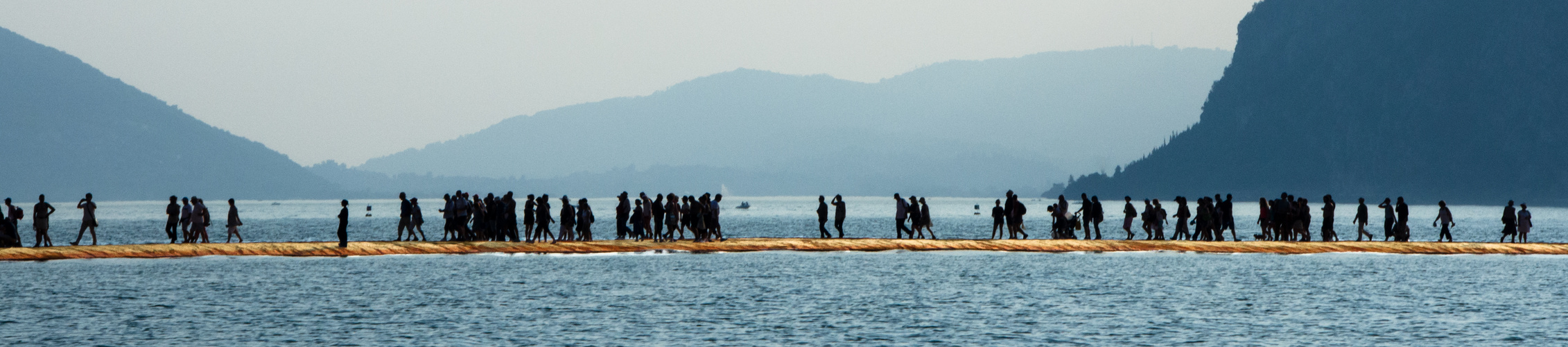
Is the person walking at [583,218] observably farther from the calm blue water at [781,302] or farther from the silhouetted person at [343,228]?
the silhouetted person at [343,228]

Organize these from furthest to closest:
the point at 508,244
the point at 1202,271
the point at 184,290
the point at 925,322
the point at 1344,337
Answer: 1. the point at 508,244
2. the point at 1202,271
3. the point at 184,290
4. the point at 925,322
5. the point at 1344,337

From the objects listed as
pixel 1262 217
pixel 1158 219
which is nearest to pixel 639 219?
pixel 1158 219

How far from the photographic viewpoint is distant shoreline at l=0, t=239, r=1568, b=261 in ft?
121

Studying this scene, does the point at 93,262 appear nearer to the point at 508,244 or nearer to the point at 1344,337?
the point at 508,244

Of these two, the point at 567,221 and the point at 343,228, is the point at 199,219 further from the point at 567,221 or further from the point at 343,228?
the point at 567,221

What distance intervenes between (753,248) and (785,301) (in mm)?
12338

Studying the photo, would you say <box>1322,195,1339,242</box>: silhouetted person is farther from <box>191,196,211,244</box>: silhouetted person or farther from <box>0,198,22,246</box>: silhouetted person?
<box>0,198,22,246</box>: silhouetted person

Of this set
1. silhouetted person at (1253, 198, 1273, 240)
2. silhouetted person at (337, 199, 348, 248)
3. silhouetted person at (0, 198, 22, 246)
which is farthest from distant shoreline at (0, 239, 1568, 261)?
silhouetted person at (0, 198, 22, 246)

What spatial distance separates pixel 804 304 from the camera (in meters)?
27.9

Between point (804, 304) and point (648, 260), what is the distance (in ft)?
46.1

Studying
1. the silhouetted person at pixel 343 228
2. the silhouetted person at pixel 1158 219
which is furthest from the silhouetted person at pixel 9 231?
the silhouetted person at pixel 1158 219

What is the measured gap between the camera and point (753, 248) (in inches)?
1620

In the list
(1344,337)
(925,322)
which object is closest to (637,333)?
(925,322)

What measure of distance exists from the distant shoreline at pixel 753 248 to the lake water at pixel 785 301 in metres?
0.44
